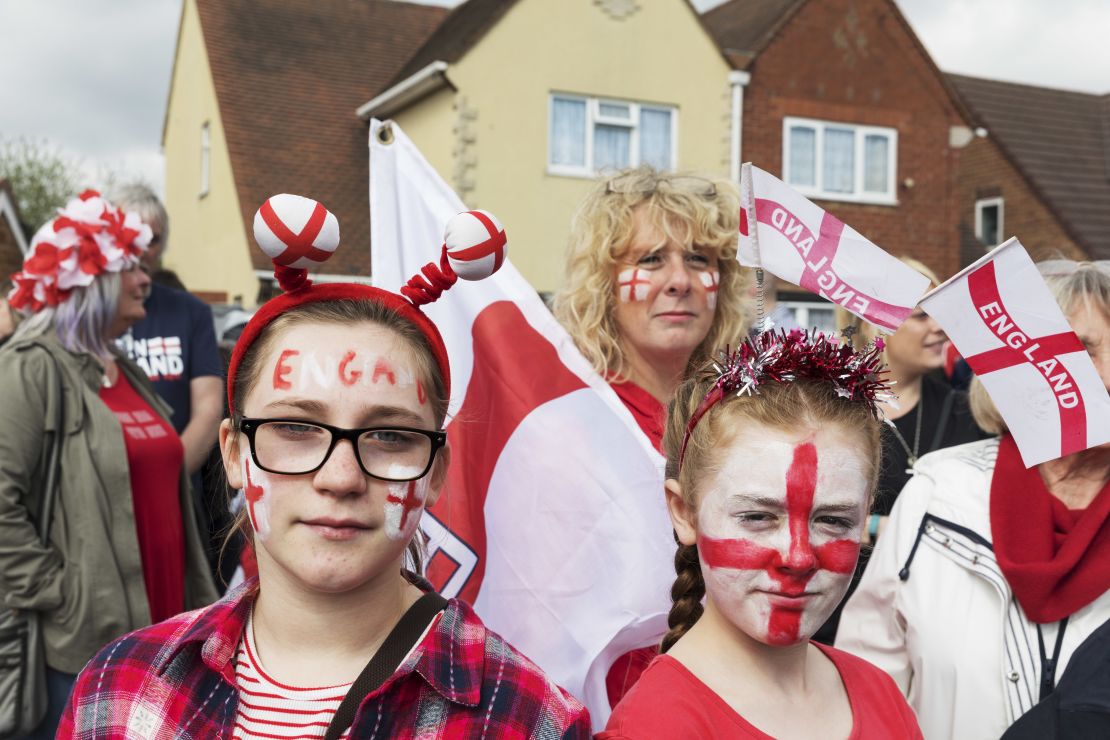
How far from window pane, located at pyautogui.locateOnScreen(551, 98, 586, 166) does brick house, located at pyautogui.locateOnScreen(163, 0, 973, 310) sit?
1.2 inches

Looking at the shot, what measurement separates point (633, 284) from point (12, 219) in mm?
13391

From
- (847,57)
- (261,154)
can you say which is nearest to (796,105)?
(847,57)

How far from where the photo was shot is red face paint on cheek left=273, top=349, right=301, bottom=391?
6.01ft

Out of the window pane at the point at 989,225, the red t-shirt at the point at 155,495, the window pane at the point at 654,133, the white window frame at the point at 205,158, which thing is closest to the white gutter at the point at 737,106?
the window pane at the point at 654,133

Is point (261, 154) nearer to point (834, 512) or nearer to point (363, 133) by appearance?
point (363, 133)

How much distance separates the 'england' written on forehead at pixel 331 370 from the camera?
1821 millimetres

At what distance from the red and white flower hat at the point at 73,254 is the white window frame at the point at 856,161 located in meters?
15.9

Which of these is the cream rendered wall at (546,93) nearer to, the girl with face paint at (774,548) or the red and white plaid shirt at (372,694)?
the girl with face paint at (774,548)

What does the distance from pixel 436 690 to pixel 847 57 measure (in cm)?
1927

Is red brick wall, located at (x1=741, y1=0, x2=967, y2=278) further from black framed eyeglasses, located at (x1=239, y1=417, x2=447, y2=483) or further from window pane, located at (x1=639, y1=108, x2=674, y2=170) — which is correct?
black framed eyeglasses, located at (x1=239, y1=417, x2=447, y2=483)

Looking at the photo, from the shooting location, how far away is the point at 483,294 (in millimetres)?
2939

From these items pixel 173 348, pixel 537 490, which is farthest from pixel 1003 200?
pixel 537 490

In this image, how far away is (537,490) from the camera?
267cm

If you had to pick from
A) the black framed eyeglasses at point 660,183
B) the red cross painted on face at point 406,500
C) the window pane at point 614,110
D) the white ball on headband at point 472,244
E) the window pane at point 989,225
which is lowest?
the red cross painted on face at point 406,500
